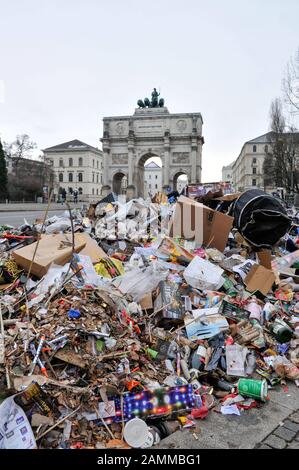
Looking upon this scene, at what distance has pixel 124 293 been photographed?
11.8ft

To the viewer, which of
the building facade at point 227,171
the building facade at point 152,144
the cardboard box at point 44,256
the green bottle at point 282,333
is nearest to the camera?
the green bottle at point 282,333

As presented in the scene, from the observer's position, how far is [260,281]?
4418 millimetres

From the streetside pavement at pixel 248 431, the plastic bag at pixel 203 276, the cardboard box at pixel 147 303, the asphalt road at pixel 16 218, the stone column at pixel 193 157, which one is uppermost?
the stone column at pixel 193 157

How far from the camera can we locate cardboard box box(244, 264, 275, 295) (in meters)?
4.37

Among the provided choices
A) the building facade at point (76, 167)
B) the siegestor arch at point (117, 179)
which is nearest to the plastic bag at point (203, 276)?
the siegestor arch at point (117, 179)

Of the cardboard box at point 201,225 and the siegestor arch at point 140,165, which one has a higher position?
the siegestor arch at point 140,165

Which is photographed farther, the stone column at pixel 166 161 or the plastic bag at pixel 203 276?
the stone column at pixel 166 161

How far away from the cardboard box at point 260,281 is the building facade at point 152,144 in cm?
3936

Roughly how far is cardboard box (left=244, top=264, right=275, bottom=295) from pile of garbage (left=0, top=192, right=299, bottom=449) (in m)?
0.01

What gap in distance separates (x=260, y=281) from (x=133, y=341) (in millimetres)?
2216

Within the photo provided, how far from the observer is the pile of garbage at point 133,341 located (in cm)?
220

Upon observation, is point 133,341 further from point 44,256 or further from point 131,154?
point 131,154

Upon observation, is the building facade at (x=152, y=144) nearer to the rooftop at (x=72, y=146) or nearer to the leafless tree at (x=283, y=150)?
the leafless tree at (x=283, y=150)
